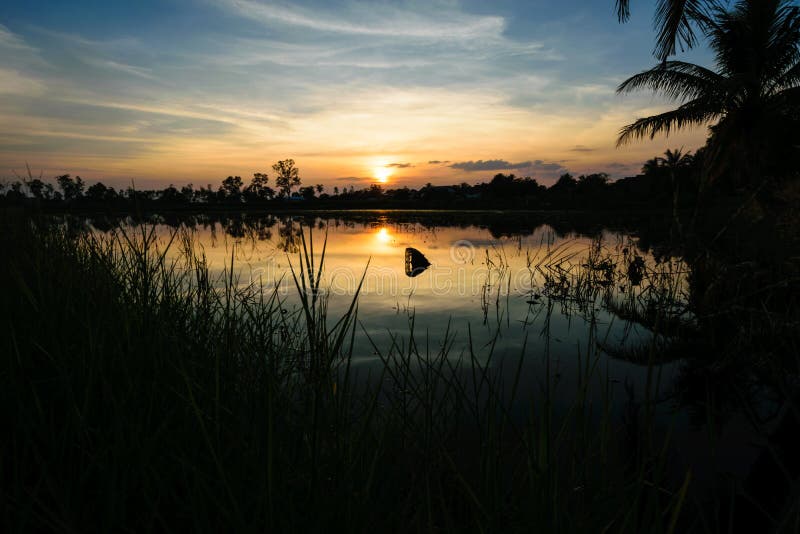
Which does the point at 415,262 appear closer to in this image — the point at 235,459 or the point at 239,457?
the point at 235,459

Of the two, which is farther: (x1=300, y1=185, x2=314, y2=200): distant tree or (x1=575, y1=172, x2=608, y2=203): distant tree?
(x1=300, y1=185, x2=314, y2=200): distant tree

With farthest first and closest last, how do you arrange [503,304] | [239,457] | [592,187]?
[592,187]
[503,304]
[239,457]

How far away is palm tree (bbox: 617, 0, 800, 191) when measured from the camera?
17.5 metres

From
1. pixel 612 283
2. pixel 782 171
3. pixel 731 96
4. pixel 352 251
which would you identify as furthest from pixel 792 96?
pixel 352 251

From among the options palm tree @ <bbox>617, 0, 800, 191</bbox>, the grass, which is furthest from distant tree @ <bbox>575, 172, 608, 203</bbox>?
the grass

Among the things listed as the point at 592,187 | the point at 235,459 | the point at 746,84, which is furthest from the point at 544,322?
the point at 592,187

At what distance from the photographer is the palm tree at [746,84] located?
691 inches

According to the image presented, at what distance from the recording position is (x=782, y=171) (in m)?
26.2

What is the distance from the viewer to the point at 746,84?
18297mm

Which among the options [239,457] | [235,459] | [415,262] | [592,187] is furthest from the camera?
[592,187]

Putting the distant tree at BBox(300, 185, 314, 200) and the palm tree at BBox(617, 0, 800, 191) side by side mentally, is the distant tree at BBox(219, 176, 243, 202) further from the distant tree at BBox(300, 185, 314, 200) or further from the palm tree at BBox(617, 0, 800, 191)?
the palm tree at BBox(617, 0, 800, 191)

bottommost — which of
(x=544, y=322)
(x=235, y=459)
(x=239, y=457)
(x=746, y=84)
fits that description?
(x=544, y=322)

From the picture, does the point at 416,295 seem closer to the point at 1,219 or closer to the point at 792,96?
the point at 1,219

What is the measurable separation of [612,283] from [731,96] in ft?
48.0
